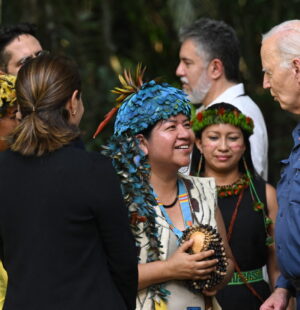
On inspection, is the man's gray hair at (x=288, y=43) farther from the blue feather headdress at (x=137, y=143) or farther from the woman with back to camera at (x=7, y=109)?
the woman with back to camera at (x=7, y=109)

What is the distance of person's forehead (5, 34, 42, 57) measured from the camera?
5.64 metres

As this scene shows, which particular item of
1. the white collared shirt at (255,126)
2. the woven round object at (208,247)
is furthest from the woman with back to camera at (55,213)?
the white collared shirt at (255,126)

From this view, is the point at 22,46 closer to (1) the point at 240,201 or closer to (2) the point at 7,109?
(2) the point at 7,109

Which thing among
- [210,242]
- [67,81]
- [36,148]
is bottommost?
[210,242]

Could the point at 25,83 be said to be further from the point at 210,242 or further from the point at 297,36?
the point at 297,36

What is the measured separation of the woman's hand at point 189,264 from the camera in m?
3.77

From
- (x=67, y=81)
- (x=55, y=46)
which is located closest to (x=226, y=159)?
(x=67, y=81)

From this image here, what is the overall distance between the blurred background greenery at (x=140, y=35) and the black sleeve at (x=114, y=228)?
6.00 metres

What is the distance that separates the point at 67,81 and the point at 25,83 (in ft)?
0.63

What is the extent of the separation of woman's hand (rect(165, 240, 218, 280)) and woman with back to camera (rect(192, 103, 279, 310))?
88 cm

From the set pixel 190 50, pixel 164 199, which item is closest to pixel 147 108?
pixel 164 199

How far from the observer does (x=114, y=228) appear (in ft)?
10.1

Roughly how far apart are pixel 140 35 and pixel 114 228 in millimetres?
9202

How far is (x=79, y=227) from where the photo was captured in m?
3.03
